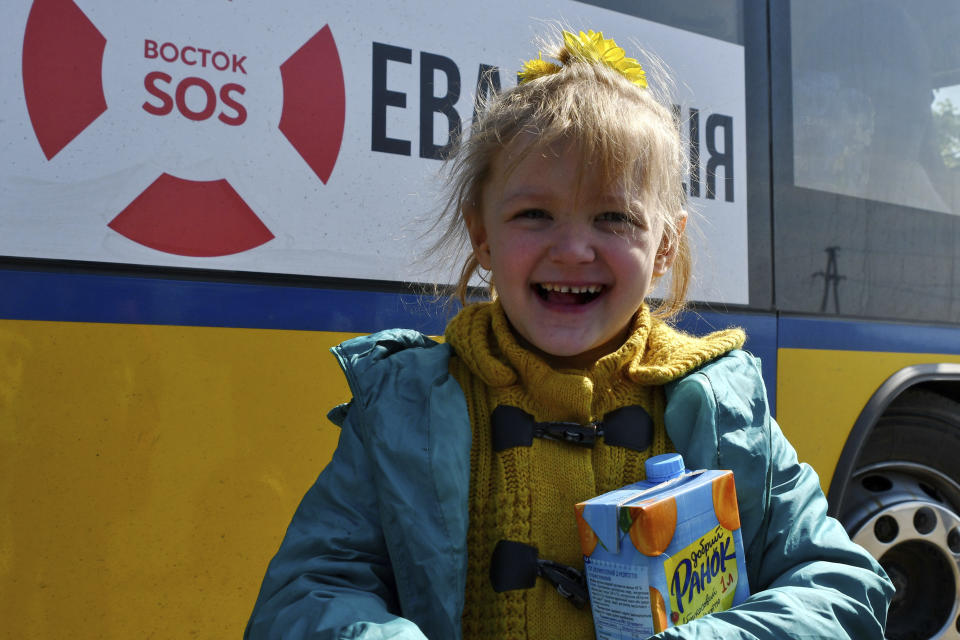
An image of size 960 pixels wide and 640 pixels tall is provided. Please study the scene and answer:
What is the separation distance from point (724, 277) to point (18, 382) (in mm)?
1935

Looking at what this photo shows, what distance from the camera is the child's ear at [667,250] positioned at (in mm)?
1518

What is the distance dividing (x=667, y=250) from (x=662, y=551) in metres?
0.64

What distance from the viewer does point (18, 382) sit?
173 cm

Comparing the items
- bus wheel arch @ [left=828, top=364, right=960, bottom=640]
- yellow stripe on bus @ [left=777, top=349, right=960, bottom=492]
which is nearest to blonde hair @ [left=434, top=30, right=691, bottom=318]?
yellow stripe on bus @ [left=777, top=349, right=960, bottom=492]

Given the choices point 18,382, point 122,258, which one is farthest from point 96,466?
point 122,258

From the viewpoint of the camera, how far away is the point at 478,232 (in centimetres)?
153

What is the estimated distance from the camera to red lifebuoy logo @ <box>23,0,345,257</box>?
5.64 feet

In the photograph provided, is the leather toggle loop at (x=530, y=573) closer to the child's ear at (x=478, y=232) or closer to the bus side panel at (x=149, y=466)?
the child's ear at (x=478, y=232)

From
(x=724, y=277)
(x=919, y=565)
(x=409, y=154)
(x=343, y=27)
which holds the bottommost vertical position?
(x=919, y=565)

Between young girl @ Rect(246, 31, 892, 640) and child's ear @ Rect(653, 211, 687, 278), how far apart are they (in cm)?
7

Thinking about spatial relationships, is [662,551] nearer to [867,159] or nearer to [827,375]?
[827,375]

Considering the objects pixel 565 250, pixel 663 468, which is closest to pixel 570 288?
pixel 565 250

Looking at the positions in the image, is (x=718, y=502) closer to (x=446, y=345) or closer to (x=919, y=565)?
(x=446, y=345)

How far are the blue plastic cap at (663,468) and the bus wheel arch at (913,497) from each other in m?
1.96
